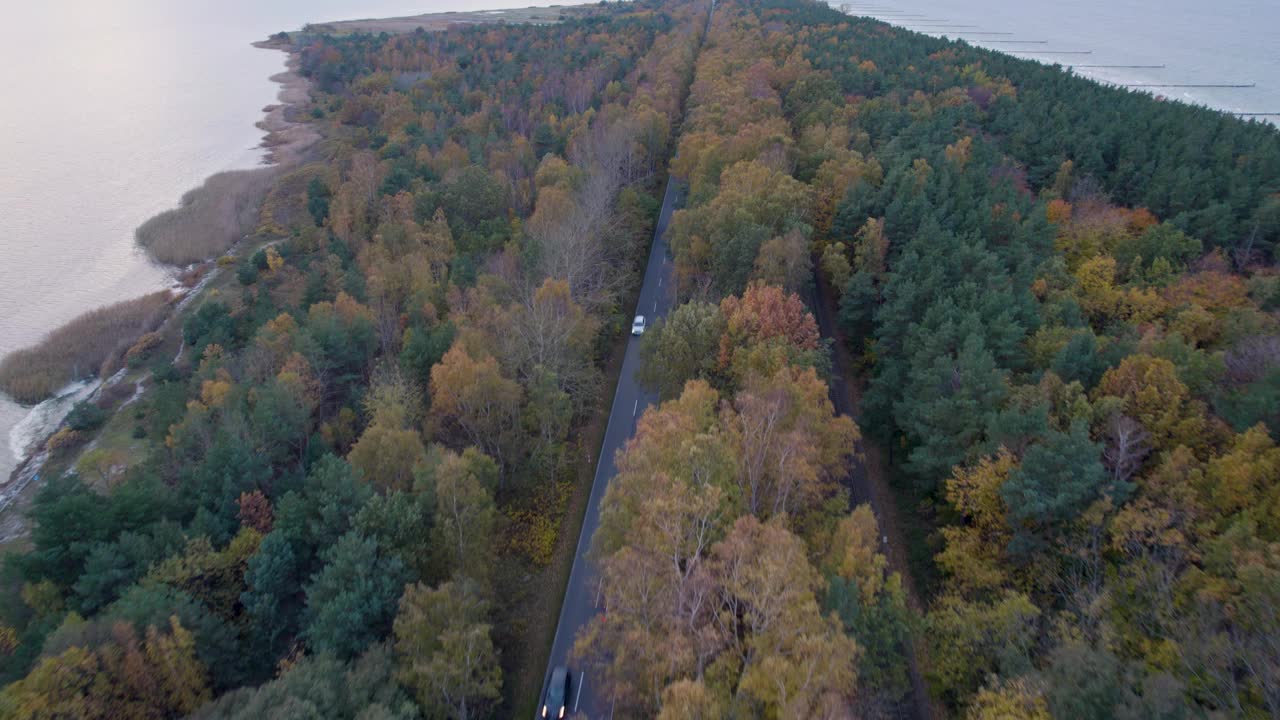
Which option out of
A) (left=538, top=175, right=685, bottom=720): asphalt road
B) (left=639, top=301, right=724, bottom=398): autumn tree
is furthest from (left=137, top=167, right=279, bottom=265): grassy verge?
(left=639, top=301, right=724, bottom=398): autumn tree

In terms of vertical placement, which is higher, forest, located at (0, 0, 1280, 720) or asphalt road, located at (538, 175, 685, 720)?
forest, located at (0, 0, 1280, 720)

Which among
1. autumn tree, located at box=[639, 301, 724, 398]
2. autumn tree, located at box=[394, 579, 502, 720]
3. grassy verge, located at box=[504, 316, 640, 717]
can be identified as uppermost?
autumn tree, located at box=[639, 301, 724, 398]

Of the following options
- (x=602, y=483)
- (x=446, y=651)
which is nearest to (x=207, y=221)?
(x=602, y=483)

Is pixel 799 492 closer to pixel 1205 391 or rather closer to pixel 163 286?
pixel 1205 391

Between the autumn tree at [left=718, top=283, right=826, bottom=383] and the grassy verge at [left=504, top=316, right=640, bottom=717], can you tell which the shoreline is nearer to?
the grassy verge at [left=504, top=316, right=640, bottom=717]

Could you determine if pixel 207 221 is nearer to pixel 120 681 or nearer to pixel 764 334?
pixel 120 681

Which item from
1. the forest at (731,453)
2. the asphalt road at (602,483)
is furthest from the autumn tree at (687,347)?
the asphalt road at (602,483)
